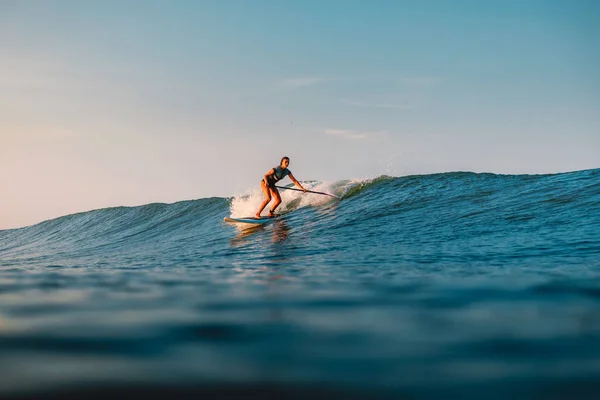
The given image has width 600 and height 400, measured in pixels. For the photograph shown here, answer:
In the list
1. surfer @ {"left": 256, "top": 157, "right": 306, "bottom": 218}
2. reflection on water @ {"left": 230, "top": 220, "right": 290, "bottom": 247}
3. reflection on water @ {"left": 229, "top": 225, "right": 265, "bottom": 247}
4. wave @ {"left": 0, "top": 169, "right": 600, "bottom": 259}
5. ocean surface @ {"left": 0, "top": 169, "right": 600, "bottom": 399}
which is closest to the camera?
ocean surface @ {"left": 0, "top": 169, "right": 600, "bottom": 399}

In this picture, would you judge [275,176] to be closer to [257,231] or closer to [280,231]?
[257,231]

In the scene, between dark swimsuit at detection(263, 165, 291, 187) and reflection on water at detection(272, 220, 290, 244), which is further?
dark swimsuit at detection(263, 165, 291, 187)

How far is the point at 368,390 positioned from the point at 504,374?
572 mm

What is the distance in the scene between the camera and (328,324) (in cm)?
272

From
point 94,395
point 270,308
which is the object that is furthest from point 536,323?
point 94,395

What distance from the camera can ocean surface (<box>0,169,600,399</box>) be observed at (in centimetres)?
181

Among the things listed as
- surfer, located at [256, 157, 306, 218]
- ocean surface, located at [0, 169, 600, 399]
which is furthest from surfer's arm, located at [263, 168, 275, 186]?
ocean surface, located at [0, 169, 600, 399]

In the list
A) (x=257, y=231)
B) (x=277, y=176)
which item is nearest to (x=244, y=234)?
(x=257, y=231)

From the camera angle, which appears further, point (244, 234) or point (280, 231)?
point (244, 234)

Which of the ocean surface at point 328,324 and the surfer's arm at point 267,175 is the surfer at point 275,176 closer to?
the surfer's arm at point 267,175

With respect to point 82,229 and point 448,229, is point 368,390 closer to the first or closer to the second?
point 448,229

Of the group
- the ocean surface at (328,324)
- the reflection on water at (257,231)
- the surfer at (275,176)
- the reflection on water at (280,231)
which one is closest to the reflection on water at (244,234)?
the reflection on water at (257,231)

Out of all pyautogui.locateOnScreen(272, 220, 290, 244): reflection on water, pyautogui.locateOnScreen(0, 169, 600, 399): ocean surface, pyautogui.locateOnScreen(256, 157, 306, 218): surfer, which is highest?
pyautogui.locateOnScreen(256, 157, 306, 218): surfer

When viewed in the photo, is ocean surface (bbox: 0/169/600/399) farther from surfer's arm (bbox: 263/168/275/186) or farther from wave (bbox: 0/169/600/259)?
surfer's arm (bbox: 263/168/275/186)
